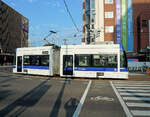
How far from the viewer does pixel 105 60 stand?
14359 millimetres

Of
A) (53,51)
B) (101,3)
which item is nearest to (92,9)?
(101,3)

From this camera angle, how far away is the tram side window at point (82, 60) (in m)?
14.8

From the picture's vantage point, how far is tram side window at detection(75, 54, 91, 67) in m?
14.8

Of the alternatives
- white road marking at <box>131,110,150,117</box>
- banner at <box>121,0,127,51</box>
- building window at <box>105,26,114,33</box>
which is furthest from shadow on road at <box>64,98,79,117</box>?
building window at <box>105,26,114,33</box>

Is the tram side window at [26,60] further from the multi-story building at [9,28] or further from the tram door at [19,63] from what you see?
the multi-story building at [9,28]

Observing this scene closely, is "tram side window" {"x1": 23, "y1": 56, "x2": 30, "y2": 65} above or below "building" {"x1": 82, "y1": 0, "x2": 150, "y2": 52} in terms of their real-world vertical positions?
below

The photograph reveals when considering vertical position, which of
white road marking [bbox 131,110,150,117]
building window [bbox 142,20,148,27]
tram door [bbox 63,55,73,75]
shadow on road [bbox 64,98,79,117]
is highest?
building window [bbox 142,20,148,27]

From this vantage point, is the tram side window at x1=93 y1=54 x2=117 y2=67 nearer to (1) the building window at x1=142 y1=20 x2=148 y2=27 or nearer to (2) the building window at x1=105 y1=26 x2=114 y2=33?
(2) the building window at x1=105 y1=26 x2=114 y2=33

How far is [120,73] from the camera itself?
14.0m

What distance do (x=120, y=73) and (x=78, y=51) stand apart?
4780 millimetres

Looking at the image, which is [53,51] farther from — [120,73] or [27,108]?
[27,108]

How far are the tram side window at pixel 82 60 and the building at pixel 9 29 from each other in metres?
52.8

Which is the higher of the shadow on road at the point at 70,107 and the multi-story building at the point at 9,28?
the multi-story building at the point at 9,28

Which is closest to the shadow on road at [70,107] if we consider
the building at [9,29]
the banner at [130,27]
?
the banner at [130,27]
